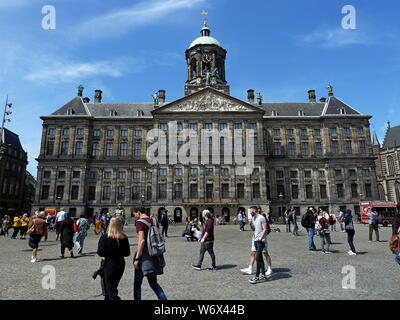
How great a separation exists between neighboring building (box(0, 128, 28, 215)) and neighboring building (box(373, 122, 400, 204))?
8109 cm

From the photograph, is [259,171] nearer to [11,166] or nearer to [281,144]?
[281,144]

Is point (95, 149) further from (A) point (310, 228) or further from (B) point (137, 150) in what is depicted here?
(A) point (310, 228)

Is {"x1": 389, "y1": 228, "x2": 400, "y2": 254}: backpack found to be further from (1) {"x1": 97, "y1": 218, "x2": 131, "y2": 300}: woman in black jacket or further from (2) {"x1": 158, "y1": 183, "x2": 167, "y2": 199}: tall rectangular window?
(2) {"x1": 158, "y1": 183, "x2": 167, "y2": 199}: tall rectangular window

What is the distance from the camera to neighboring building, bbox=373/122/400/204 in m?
63.7

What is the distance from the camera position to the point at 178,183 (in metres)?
47.0

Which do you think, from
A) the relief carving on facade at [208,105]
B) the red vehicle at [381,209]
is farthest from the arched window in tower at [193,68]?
the red vehicle at [381,209]

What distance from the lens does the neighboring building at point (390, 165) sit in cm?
6366

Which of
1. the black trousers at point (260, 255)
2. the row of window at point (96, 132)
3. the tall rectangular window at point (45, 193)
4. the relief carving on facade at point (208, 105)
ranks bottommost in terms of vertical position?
the black trousers at point (260, 255)

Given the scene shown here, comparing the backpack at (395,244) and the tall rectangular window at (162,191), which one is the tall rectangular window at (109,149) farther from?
the backpack at (395,244)

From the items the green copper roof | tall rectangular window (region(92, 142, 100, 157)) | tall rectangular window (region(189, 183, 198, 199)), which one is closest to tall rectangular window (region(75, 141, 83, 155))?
tall rectangular window (region(92, 142, 100, 157))

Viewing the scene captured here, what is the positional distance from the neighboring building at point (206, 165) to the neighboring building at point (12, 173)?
1305cm

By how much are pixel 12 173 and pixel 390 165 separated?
85.9 m

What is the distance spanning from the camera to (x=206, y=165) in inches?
1868

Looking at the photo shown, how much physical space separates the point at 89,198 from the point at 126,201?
6.76 metres
